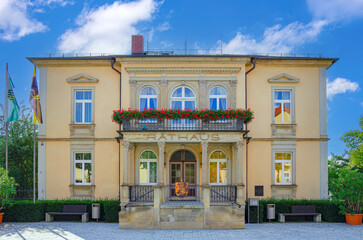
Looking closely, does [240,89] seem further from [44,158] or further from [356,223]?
[44,158]

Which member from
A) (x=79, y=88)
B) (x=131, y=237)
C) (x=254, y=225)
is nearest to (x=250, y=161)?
(x=254, y=225)

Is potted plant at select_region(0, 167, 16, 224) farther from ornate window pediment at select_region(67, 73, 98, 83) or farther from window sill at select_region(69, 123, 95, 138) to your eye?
ornate window pediment at select_region(67, 73, 98, 83)

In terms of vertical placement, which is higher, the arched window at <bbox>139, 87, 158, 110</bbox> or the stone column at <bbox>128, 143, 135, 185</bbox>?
the arched window at <bbox>139, 87, 158, 110</bbox>

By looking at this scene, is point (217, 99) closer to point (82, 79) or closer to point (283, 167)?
point (283, 167)

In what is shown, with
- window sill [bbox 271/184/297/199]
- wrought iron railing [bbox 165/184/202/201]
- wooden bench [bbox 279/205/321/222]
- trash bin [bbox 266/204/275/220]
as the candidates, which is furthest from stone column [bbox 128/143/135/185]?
wooden bench [bbox 279/205/321/222]

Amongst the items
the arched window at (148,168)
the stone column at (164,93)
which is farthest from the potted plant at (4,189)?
the stone column at (164,93)

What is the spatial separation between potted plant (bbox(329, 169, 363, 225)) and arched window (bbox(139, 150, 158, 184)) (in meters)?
8.92

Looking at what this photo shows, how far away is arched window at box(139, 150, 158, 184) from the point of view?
16.7 m

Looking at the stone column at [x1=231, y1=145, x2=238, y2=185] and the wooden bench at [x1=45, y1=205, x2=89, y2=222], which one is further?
the stone column at [x1=231, y1=145, x2=238, y2=185]

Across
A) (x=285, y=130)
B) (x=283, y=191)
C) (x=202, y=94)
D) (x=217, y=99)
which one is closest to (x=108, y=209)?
(x=202, y=94)

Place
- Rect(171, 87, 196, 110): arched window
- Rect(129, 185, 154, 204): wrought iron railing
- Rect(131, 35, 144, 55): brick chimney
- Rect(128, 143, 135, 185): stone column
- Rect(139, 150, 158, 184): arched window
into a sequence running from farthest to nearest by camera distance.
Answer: Rect(131, 35, 144, 55): brick chimney, Rect(139, 150, 158, 184): arched window, Rect(171, 87, 196, 110): arched window, Rect(128, 143, 135, 185): stone column, Rect(129, 185, 154, 204): wrought iron railing

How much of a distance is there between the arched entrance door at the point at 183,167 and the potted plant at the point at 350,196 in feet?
22.9

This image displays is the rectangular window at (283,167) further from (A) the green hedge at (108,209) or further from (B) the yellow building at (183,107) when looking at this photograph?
(A) the green hedge at (108,209)

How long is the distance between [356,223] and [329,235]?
3.05m
